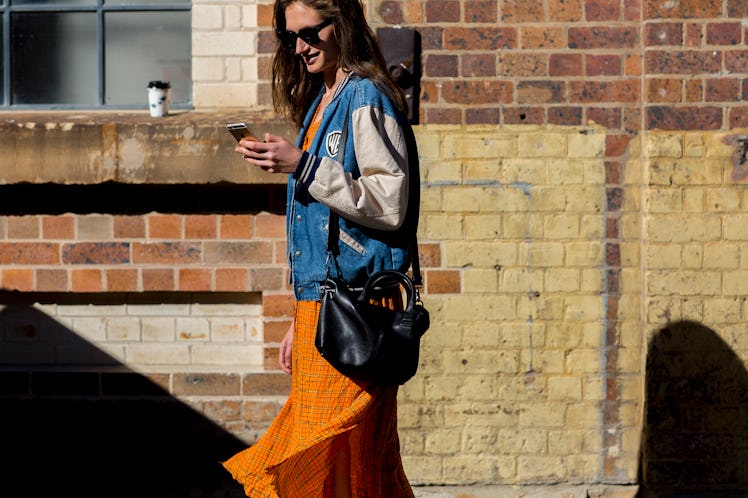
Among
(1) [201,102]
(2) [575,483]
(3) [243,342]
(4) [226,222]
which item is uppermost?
(1) [201,102]

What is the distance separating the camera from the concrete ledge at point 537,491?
557 centimetres

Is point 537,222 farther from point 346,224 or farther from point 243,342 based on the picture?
point 346,224

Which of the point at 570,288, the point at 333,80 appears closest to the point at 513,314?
the point at 570,288

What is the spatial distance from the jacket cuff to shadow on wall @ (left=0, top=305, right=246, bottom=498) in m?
2.41

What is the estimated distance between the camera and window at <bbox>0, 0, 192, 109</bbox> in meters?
5.83

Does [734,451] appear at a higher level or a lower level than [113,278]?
lower

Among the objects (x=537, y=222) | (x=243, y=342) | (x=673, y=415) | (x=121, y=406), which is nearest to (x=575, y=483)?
(x=673, y=415)

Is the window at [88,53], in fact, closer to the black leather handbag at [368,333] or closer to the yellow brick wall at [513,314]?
the yellow brick wall at [513,314]

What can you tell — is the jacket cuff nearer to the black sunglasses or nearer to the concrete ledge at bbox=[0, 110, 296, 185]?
the black sunglasses

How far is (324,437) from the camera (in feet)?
12.0

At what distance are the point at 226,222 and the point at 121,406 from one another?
0.97 m

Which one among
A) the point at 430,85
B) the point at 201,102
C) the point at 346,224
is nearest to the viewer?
the point at 346,224

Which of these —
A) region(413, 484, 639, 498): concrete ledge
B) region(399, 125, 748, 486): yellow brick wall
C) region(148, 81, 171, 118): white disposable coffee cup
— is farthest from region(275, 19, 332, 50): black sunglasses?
region(413, 484, 639, 498): concrete ledge

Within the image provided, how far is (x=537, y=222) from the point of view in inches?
212
